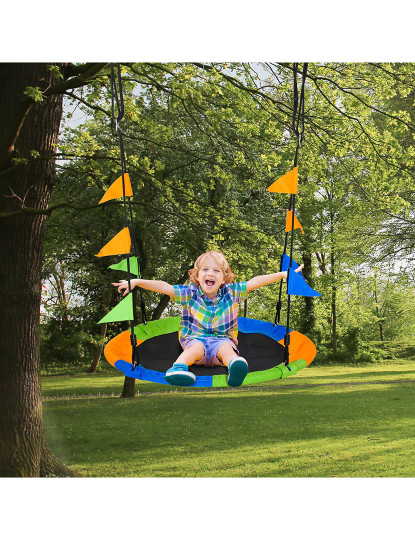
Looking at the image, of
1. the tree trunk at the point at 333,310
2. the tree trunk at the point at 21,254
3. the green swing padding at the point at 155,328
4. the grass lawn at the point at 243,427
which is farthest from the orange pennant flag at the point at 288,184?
the tree trunk at the point at 333,310

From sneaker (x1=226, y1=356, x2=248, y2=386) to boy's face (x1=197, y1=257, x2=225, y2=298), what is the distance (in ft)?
1.98

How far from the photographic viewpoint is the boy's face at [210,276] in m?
2.59

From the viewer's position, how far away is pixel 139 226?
6742 millimetres

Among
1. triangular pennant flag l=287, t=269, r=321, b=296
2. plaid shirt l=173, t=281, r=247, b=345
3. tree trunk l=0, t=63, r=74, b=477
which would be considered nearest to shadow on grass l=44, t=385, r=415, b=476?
tree trunk l=0, t=63, r=74, b=477

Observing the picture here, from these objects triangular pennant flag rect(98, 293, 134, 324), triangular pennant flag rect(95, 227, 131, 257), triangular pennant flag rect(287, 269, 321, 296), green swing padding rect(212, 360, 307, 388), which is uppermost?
triangular pennant flag rect(95, 227, 131, 257)

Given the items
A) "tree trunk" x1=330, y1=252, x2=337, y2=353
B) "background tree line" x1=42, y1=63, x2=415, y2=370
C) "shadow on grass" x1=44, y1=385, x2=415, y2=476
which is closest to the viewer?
"background tree line" x1=42, y1=63, x2=415, y2=370

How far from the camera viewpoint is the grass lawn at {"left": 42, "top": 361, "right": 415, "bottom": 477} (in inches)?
245

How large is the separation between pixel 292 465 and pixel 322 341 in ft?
12.1

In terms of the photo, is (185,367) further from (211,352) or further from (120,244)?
(120,244)

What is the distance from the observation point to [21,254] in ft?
12.1

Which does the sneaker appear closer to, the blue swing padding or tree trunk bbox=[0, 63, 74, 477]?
the blue swing padding

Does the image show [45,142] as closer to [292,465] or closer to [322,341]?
[292,465]

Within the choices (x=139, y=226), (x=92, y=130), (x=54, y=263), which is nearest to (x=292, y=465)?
(x=139, y=226)

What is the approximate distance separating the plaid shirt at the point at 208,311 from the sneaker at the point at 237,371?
50 centimetres
